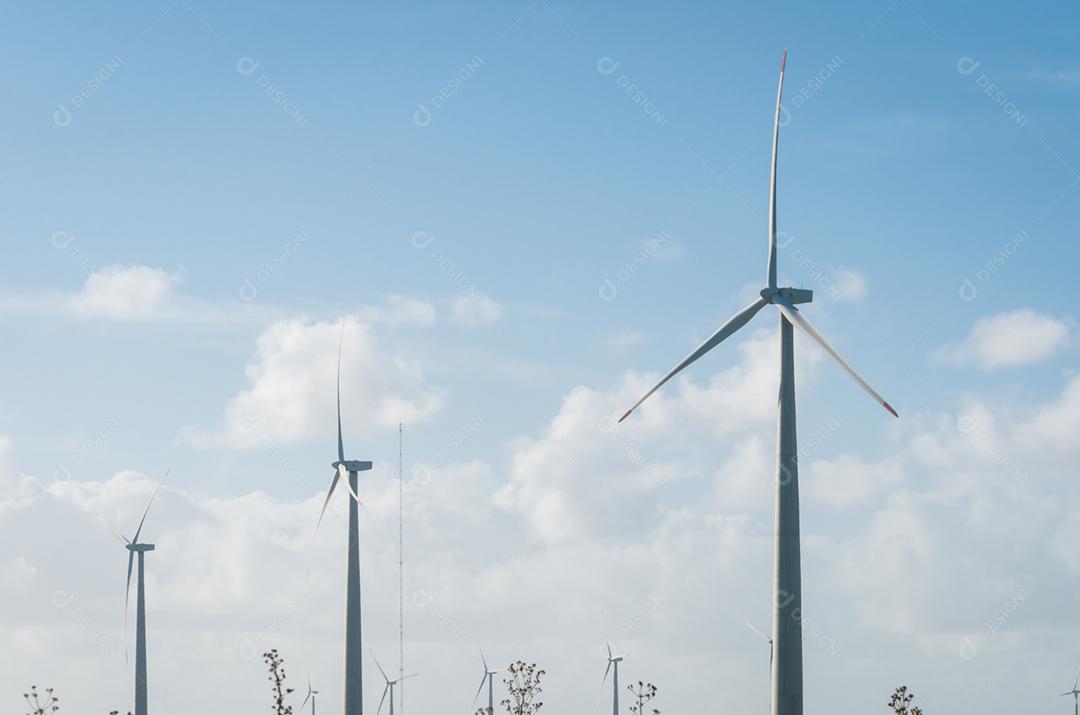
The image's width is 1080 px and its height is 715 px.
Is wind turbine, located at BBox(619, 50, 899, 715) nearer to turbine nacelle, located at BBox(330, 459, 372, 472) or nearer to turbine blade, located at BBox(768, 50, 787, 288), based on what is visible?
turbine blade, located at BBox(768, 50, 787, 288)

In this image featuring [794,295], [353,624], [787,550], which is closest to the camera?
[787,550]

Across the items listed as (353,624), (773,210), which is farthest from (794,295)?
(353,624)

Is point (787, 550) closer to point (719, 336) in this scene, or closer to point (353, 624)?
point (719, 336)

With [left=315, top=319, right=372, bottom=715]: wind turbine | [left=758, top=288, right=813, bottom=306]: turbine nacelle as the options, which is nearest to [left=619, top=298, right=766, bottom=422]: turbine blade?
[left=758, top=288, right=813, bottom=306]: turbine nacelle

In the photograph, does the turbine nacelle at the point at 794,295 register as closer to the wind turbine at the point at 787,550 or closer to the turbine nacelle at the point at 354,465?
the wind turbine at the point at 787,550

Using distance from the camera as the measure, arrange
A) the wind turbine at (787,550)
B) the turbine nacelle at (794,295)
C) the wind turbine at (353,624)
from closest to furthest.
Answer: the wind turbine at (787,550) < the turbine nacelle at (794,295) < the wind turbine at (353,624)

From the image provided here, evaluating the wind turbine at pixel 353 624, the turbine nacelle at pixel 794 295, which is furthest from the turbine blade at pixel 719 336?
the wind turbine at pixel 353 624

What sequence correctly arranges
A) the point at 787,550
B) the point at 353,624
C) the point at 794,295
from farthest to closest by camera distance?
the point at 353,624
the point at 794,295
the point at 787,550

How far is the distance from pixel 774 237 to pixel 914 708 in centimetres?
4315

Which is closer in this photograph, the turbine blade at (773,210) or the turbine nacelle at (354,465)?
the turbine blade at (773,210)

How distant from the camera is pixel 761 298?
208 feet

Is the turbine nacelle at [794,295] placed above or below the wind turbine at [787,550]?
above

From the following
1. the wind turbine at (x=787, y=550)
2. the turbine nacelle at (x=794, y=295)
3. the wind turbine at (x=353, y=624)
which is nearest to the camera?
the wind turbine at (x=787, y=550)

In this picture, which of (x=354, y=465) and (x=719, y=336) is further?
(x=354, y=465)
